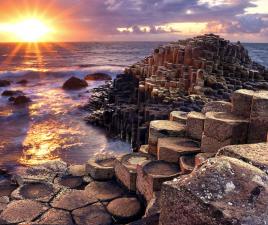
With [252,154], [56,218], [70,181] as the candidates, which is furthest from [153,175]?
[252,154]

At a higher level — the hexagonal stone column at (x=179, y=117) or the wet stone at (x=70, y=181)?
the hexagonal stone column at (x=179, y=117)

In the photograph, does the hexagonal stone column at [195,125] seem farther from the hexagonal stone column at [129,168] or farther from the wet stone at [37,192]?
the wet stone at [37,192]

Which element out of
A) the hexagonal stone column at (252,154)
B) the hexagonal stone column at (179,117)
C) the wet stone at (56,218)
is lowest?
the wet stone at (56,218)

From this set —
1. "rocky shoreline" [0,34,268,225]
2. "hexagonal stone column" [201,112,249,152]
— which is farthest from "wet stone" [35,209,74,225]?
"hexagonal stone column" [201,112,249,152]

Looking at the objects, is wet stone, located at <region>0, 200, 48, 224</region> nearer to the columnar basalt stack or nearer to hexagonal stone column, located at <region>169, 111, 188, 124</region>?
hexagonal stone column, located at <region>169, 111, 188, 124</region>

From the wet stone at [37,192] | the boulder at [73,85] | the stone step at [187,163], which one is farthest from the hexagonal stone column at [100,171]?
the boulder at [73,85]

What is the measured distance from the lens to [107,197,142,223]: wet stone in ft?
16.6

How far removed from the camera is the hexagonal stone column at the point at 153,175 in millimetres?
5125

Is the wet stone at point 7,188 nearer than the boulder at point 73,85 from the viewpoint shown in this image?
Yes

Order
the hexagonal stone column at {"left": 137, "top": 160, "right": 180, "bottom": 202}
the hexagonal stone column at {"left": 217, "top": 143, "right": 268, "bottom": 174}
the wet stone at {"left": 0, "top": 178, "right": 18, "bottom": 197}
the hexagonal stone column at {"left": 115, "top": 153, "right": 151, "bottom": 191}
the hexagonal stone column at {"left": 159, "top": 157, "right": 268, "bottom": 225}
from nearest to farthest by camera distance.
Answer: the hexagonal stone column at {"left": 159, "top": 157, "right": 268, "bottom": 225} → the hexagonal stone column at {"left": 217, "top": 143, "right": 268, "bottom": 174} → the hexagonal stone column at {"left": 137, "top": 160, "right": 180, "bottom": 202} → the hexagonal stone column at {"left": 115, "top": 153, "right": 151, "bottom": 191} → the wet stone at {"left": 0, "top": 178, "right": 18, "bottom": 197}

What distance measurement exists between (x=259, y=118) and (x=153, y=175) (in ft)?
5.76

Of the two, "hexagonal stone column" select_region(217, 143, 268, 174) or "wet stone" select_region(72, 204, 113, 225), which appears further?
"wet stone" select_region(72, 204, 113, 225)

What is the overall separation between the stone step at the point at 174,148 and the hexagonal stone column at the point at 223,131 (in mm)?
360

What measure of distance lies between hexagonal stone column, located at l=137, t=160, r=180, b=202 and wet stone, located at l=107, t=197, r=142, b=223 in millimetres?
202
